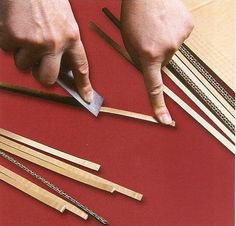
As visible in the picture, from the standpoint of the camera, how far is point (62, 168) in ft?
3.46

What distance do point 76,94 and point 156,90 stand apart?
196 millimetres

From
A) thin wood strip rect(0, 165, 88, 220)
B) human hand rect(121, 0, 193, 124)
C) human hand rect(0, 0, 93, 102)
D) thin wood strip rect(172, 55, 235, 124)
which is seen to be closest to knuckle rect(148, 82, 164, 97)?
human hand rect(121, 0, 193, 124)

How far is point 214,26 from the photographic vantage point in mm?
1315

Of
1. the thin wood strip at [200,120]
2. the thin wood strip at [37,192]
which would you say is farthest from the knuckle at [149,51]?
the thin wood strip at [37,192]

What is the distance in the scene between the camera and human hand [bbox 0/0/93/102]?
0.89 m

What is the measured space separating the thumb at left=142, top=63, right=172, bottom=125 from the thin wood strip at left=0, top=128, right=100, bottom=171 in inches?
8.1

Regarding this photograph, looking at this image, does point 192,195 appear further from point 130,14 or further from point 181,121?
point 130,14

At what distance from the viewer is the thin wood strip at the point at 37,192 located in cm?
99

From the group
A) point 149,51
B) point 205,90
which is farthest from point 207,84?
point 149,51

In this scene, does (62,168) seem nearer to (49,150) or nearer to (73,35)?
(49,150)

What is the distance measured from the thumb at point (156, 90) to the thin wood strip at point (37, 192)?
0.31 meters

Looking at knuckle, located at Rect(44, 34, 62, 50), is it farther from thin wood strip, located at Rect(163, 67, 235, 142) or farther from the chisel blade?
thin wood strip, located at Rect(163, 67, 235, 142)

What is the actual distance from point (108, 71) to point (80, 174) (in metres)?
0.32

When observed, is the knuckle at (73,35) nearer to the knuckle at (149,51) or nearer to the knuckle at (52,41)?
the knuckle at (52,41)
